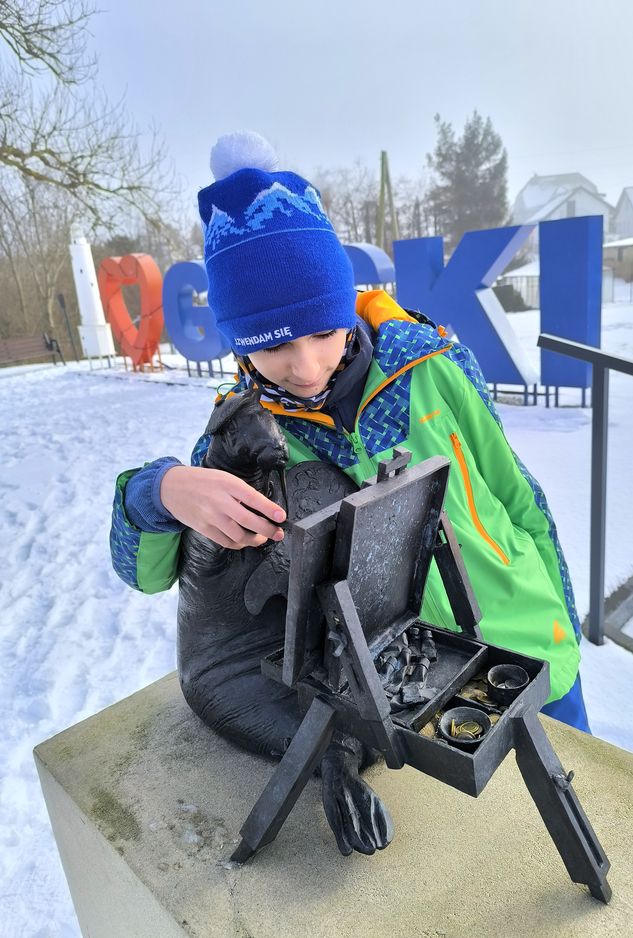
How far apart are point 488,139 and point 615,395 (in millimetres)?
26602

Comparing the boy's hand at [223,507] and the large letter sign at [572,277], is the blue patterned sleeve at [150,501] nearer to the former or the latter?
the boy's hand at [223,507]

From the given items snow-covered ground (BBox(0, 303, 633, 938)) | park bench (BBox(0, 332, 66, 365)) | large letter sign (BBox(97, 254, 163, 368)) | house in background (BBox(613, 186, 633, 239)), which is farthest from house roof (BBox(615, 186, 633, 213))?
park bench (BBox(0, 332, 66, 365))

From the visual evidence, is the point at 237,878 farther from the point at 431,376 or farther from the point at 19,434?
the point at 19,434

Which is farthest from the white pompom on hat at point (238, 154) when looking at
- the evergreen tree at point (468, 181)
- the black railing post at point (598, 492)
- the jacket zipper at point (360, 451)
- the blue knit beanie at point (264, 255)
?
the evergreen tree at point (468, 181)

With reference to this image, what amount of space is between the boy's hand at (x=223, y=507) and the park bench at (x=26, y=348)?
14.1 metres

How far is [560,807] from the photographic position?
33.6 inches

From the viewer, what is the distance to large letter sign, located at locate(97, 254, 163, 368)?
10.8m

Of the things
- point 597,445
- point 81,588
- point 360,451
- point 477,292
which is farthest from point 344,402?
point 477,292

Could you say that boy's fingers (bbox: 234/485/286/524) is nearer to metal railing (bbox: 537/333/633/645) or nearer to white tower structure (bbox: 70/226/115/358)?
metal railing (bbox: 537/333/633/645)

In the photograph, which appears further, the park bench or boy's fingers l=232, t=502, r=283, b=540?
the park bench

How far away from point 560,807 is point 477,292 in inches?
255

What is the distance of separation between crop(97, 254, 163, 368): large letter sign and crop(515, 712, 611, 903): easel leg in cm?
1085

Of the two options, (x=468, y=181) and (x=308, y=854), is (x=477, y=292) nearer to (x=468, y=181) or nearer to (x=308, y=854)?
(x=308, y=854)

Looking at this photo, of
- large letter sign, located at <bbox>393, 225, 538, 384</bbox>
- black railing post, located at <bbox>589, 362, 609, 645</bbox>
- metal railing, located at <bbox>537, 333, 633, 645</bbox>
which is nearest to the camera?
metal railing, located at <bbox>537, 333, 633, 645</bbox>
